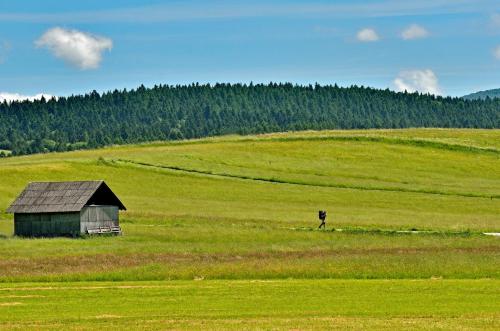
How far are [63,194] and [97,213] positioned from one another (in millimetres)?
3234

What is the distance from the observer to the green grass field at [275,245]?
31.5m

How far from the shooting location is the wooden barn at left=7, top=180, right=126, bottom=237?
74.9 meters

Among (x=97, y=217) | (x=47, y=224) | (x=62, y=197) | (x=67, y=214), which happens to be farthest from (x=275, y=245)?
(x=62, y=197)

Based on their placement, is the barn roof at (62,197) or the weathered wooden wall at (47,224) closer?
the weathered wooden wall at (47,224)

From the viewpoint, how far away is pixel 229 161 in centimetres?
12300

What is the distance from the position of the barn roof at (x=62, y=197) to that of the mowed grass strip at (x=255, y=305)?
1341 inches

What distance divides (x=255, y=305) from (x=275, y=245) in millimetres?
26534

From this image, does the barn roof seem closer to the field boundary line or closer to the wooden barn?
the wooden barn

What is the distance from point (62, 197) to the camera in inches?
3012

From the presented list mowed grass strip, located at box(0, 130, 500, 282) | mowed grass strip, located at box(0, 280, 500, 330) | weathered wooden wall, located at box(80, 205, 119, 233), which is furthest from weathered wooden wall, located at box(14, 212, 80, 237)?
mowed grass strip, located at box(0, 280, 500, 330)

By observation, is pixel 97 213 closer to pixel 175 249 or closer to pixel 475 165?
pixel 175 249

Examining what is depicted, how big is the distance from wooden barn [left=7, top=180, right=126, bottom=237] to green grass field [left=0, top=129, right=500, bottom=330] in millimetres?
2926

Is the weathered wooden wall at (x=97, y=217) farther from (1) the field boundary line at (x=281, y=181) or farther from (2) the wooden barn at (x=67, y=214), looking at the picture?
(1) the field boundary line at (x=281, y=181)

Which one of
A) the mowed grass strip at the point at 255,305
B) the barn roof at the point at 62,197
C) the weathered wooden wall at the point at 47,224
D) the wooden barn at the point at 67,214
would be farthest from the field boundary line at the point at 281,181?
the mowed grass strip at the point at 255,305
